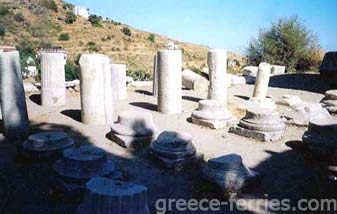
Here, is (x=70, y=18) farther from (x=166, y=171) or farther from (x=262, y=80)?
(x=166, y=171)

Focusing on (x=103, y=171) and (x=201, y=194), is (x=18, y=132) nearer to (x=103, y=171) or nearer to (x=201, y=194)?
(x=103, y=171)

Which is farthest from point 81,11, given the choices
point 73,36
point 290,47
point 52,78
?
point 52,78

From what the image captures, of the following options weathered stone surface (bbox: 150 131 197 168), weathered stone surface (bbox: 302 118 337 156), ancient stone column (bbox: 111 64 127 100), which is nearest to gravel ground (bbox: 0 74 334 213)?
weathered stone surface (bbox: 150 131 197 168)

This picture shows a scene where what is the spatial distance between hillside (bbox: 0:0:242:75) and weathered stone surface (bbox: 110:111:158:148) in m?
26.9

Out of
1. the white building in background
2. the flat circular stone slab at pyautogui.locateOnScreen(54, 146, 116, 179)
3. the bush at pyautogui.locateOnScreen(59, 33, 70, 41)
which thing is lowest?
the flat circular stone slab at pyautogui.locateOnScreen(54, 146, 116, 179)

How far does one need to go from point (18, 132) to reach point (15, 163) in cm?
137

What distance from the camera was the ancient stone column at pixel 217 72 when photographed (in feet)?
33.9

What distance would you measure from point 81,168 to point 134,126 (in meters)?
2.27

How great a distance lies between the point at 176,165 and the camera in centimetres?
605

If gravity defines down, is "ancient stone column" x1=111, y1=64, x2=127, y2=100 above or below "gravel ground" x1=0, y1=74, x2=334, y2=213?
above

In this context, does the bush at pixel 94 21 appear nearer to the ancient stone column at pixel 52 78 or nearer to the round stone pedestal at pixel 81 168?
the ancient stone column at pixel 52 78

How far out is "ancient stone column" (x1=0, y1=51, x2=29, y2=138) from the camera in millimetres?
7062

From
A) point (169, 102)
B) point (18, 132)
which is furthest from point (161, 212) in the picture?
point (169, 102)

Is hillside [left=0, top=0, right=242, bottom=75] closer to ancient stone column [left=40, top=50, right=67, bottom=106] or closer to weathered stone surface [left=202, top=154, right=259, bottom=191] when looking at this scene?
ancient stone column [left=40, top=50, right=67, bottom=106]
